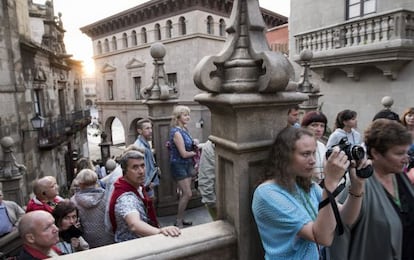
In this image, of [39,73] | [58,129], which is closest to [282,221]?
[39,73]

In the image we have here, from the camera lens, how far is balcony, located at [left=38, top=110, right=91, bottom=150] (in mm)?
13422

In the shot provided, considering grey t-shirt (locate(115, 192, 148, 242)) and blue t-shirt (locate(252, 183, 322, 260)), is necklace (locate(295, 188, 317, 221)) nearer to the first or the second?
blue t-shirt (locate(252, 183, 322, 260))

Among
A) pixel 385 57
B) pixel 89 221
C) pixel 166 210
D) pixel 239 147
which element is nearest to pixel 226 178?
pixel 239 147

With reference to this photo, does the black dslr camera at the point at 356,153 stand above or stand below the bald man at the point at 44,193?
above

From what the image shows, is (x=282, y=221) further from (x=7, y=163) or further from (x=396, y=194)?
(x=7, y=163)

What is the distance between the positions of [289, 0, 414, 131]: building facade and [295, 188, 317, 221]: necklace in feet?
26.8

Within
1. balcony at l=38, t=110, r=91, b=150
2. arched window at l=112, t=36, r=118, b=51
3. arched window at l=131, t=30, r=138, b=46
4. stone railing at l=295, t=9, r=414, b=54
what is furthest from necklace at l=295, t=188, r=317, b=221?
arched window at l=112, t=36, r=118, b=51

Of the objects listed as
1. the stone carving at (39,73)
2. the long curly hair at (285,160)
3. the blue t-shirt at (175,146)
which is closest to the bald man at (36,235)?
the long curly hair at (285,160)

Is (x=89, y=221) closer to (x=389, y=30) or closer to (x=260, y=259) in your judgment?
(x=260, y=259)

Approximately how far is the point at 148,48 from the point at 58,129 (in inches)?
440

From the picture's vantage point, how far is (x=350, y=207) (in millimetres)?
1645

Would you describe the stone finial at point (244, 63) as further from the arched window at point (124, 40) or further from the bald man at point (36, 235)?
the arched window at point (124, 40)

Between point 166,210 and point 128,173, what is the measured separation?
2.61 meters

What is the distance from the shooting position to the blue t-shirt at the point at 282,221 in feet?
4.82
